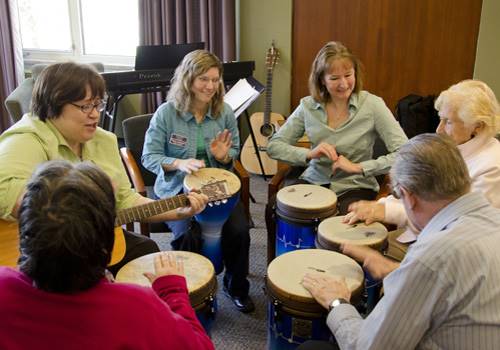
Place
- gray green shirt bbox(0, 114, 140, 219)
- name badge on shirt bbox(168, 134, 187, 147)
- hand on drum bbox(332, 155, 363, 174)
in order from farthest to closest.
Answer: name badge on shirt bbox(168, 134, 187, 147) < hand on drum bbox(332, 155, 363, 174) < gray green shirt bbox(0, 114, 140, 219)

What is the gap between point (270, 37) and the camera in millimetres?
4195

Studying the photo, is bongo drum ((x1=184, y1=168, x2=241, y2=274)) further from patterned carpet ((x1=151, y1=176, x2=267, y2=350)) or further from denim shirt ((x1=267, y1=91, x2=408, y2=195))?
denim shirt ((x1=267, y1=91, x2=408, y2=195))

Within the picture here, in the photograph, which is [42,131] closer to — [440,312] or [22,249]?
[22,249]

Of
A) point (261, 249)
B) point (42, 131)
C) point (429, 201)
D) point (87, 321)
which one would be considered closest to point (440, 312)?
point (429, 201)

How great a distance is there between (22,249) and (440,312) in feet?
2.78

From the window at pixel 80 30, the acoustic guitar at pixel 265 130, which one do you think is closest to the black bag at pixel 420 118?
the acoustic guitar at pixel 265 130

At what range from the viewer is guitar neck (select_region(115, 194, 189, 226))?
1.95m

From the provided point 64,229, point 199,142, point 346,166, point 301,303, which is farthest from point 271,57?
point 64,229

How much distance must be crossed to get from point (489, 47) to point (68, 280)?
12.0ft

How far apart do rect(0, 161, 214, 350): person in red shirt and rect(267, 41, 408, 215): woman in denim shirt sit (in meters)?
1.52

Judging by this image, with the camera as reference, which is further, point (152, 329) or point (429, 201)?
point (429, 201)

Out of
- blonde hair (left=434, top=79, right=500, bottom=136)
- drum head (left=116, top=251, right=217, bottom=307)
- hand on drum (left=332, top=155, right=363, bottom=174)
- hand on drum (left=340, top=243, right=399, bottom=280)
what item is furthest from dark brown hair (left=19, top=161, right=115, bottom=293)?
hand on drum (left=332, top=155, right=363, bottom=174)

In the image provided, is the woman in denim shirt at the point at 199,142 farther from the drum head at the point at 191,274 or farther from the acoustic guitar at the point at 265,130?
the acoustic guitar at the point at 265,130

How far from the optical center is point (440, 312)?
1.06m
